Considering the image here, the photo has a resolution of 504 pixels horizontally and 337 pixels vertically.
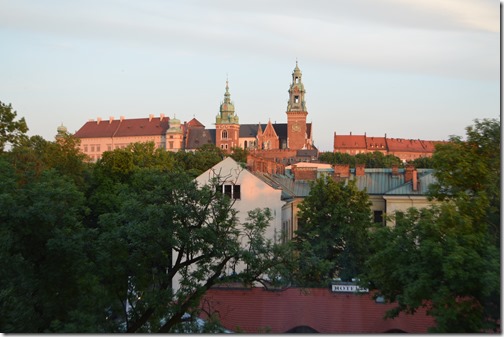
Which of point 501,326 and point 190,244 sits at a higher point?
point 190,244

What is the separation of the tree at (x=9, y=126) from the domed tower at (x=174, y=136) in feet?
347

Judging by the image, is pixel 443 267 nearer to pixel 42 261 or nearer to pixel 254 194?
pixel 42 261

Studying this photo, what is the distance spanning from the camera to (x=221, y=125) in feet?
431

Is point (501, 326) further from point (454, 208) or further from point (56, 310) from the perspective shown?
point (56, 310)

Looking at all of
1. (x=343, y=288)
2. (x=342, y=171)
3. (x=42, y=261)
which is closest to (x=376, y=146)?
(x=342, y=171)

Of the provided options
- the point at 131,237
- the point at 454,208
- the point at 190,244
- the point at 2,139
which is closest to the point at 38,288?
the point at 131,237

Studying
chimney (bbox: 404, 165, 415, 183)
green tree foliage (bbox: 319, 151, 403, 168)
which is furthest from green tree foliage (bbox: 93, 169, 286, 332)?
green tree foliage (bbox: 319, 151, 403, 168)

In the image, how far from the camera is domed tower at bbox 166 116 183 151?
134250mm

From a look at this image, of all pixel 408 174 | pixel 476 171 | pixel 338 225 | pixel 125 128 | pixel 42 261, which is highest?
pixel 125 128

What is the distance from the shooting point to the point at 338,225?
82.7 feet

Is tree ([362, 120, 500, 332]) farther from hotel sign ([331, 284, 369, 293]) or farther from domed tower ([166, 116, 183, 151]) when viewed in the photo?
domed tower ([166, 116, 183, 151])

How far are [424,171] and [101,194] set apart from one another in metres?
17.5

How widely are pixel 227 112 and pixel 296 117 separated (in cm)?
1428

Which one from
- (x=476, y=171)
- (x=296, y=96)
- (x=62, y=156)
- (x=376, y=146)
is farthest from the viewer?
(x=376, y=146)
